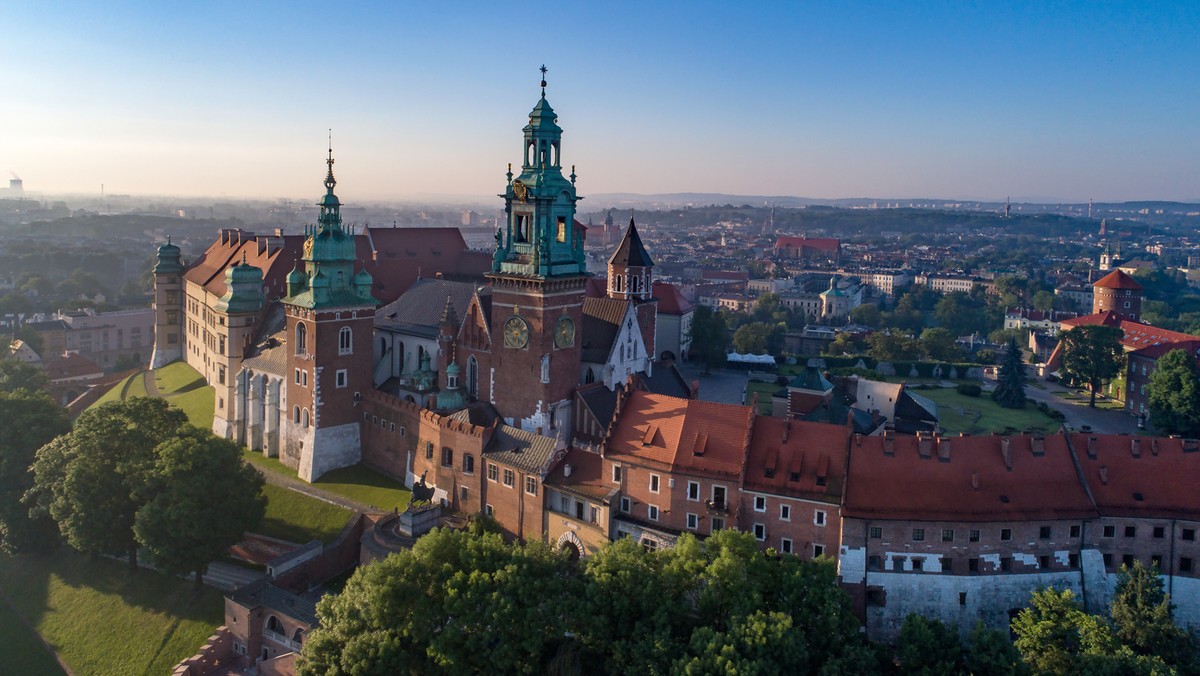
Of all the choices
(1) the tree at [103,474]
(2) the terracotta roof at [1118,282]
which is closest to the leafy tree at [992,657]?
(1) the tree at [103,474]

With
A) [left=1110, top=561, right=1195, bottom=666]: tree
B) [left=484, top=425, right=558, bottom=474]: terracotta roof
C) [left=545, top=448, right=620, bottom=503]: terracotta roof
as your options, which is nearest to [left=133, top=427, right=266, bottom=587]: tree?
[left=484, top=425, right=558, bottom=474]: terracotta roof

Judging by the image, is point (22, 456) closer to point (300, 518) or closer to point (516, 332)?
point (300, 518)

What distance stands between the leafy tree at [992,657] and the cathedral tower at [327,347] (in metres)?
46.0

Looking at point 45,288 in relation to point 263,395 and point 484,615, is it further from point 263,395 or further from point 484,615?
point 484,615

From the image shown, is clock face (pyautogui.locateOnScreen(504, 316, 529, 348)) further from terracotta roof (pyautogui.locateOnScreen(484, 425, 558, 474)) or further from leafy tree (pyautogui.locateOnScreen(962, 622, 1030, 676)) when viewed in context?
leafy tree (pyautogui.locateOnScreen(962, 622, 1030, 676))

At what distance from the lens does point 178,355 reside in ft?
346

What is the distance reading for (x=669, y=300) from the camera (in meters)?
116

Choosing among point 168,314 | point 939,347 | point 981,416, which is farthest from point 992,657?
point 168,314

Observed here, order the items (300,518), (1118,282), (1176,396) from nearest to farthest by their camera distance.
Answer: (300,518) → (1176,396) → (1118,282)

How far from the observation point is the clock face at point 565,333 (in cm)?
6022

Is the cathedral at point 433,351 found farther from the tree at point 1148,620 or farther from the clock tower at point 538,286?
the tree at point 1148,620

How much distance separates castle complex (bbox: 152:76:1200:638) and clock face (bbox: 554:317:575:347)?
0.19 m

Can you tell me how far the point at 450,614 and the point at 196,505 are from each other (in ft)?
74.4

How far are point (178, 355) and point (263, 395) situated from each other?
130 ft
